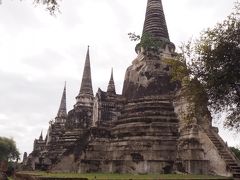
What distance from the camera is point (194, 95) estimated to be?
18516 mm

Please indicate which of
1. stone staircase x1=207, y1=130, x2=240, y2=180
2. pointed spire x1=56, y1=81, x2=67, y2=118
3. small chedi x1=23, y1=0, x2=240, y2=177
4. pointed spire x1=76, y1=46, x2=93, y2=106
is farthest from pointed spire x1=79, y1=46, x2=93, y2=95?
stone staircase x1=207, y1=130, x2=240, y2=180

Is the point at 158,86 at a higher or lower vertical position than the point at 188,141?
higher

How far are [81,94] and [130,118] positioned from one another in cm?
1934

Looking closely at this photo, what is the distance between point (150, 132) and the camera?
25312 mm

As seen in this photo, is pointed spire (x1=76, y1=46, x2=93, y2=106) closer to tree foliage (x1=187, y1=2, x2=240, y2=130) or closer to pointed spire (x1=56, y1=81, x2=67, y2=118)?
pointed spire (x1=56, y1=81, x2=67, y2=118)

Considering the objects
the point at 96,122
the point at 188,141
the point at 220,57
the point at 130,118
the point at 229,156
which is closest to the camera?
the point at 220,57

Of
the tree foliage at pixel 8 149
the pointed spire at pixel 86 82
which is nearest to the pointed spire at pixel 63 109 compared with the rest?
the pointed spire at pixel 86 82

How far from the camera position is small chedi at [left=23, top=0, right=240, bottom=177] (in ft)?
73.6

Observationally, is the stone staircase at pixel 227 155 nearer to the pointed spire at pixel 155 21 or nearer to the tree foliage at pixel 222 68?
the tree foliage at pixel 222 68

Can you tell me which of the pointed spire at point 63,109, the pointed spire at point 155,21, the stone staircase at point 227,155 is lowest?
the stone staircase at point 227,155

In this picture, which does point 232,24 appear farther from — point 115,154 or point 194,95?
point 115,154

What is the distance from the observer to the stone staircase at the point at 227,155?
800 inches

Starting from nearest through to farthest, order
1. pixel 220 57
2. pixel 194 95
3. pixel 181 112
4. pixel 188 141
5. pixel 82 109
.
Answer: pixel 220 57, pixel 194 95, pixel 188 141, pixel 181 112, pixel 82 109

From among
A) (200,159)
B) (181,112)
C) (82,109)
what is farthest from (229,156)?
(82,109)
